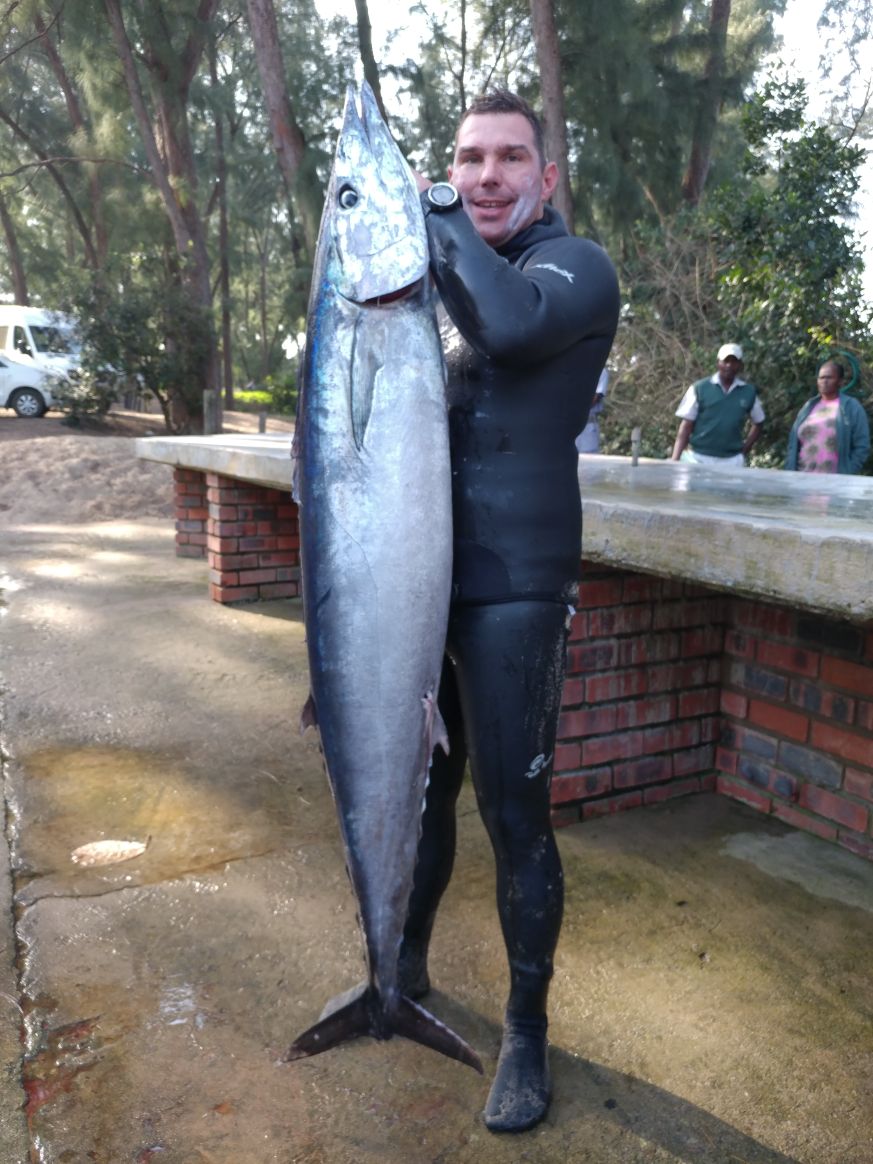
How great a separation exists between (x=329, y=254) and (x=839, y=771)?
2.38m

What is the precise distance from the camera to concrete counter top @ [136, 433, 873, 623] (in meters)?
2.17

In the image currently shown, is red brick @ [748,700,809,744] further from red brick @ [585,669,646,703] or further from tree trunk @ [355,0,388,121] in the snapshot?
tree trunk @ [355,0,388,121]

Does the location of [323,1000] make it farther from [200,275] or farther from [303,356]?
[200,275]

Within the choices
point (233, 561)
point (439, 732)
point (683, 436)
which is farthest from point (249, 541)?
point (439, 732)

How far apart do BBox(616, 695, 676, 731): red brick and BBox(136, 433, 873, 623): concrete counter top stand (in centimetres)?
→ 70

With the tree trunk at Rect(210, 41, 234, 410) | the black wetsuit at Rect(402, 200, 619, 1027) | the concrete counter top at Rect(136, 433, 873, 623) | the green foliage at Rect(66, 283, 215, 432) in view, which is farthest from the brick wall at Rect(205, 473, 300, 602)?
the tree trunk at Rect(210, 41, 234, 410)

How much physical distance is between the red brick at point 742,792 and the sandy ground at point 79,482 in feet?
27.8

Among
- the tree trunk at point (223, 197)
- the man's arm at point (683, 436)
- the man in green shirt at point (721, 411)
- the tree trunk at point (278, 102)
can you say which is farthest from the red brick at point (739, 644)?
the tree trunk at point (223, 197)

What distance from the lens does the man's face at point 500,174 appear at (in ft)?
6.25

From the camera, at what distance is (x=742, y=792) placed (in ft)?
11.6

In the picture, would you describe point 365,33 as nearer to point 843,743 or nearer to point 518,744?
point 843,743

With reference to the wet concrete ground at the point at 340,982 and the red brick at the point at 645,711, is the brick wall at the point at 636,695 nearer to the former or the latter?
the red brick at the point at 645,711

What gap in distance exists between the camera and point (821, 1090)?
2.09 meters

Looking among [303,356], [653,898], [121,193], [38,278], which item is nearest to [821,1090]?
[653,898]
